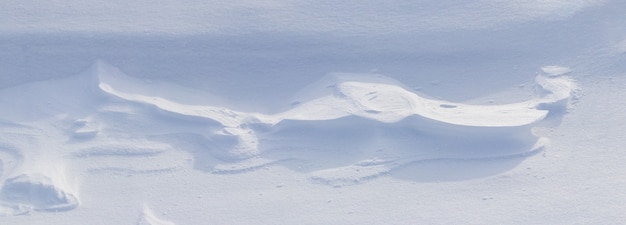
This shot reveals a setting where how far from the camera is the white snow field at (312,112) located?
25.6 ft

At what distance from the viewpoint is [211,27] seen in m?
9.12

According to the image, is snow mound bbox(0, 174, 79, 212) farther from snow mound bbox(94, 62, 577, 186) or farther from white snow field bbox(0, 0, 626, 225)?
snow mound bbox(94, 62, 577, 186)

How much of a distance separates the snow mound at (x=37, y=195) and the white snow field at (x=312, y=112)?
0.01 metres

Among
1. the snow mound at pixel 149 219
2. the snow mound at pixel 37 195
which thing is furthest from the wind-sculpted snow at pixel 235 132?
the snow mound at pixel 149 219

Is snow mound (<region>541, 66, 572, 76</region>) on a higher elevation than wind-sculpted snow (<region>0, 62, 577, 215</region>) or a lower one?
higher

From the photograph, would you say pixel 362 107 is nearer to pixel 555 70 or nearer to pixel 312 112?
pixel 312 112

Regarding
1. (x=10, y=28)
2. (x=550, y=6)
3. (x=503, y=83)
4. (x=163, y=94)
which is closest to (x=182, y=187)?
(x=163, y=94)

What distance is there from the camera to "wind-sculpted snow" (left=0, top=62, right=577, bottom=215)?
8.16 metres

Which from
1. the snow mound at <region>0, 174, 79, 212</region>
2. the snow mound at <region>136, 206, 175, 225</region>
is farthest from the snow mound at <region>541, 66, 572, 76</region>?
the snow mound at <region>0, 174, 79, 212</region>

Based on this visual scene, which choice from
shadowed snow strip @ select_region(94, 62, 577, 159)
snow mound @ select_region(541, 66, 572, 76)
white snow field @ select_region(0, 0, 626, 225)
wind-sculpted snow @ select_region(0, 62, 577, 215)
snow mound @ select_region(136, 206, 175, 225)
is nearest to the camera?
snow mound @ select_region(136, 206, 175, 225)

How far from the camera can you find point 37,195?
26.0 ft

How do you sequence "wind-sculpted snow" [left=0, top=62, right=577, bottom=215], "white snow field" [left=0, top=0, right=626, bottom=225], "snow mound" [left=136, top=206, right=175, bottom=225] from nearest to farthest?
1. "snow mound" [left=136, top=206, right=175, bottom=225]
2. "white snow field" [left=0, top=0, right=626, bottom=225]
3. "wind-sculpted snow" [left=0, top=62, right=577, bottom=215]

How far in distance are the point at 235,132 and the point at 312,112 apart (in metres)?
0.69

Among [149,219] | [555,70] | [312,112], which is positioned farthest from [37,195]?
[555,70]
